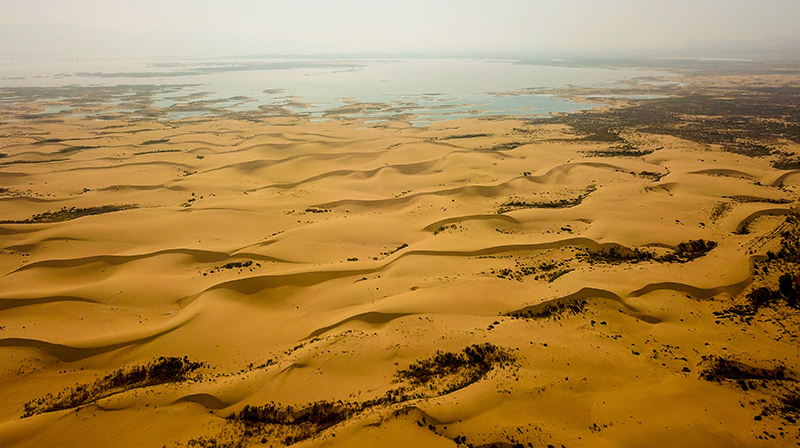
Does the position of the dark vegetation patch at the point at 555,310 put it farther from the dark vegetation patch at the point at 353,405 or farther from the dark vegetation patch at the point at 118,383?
the dark vegetation patch at the point at 118,383

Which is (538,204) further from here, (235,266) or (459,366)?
(235,266)

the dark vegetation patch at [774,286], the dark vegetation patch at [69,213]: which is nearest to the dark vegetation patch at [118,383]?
the dark vegetation patch at [69,213]

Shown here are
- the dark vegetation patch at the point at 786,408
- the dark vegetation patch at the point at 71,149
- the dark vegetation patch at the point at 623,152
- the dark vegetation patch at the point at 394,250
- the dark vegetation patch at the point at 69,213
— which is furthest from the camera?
the dark vegetation patch at the point at 71,149

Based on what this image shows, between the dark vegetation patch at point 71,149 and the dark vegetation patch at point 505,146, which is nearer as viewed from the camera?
the dark vegetation patch at point 71,149

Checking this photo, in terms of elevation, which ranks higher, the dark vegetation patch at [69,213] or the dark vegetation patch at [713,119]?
the dark vegetation patch at [713,119]

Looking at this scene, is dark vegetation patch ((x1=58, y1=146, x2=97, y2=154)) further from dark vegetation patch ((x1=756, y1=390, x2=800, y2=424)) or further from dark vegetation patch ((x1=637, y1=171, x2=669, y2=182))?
dark vegetation patch ((x1=637, y1=171, x2=669, y2=182))

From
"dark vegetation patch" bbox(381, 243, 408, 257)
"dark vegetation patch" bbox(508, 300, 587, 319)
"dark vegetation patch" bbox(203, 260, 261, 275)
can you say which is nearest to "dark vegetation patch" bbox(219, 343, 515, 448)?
"dark vegetation patch" bbox(508, 300, 587, 319)
